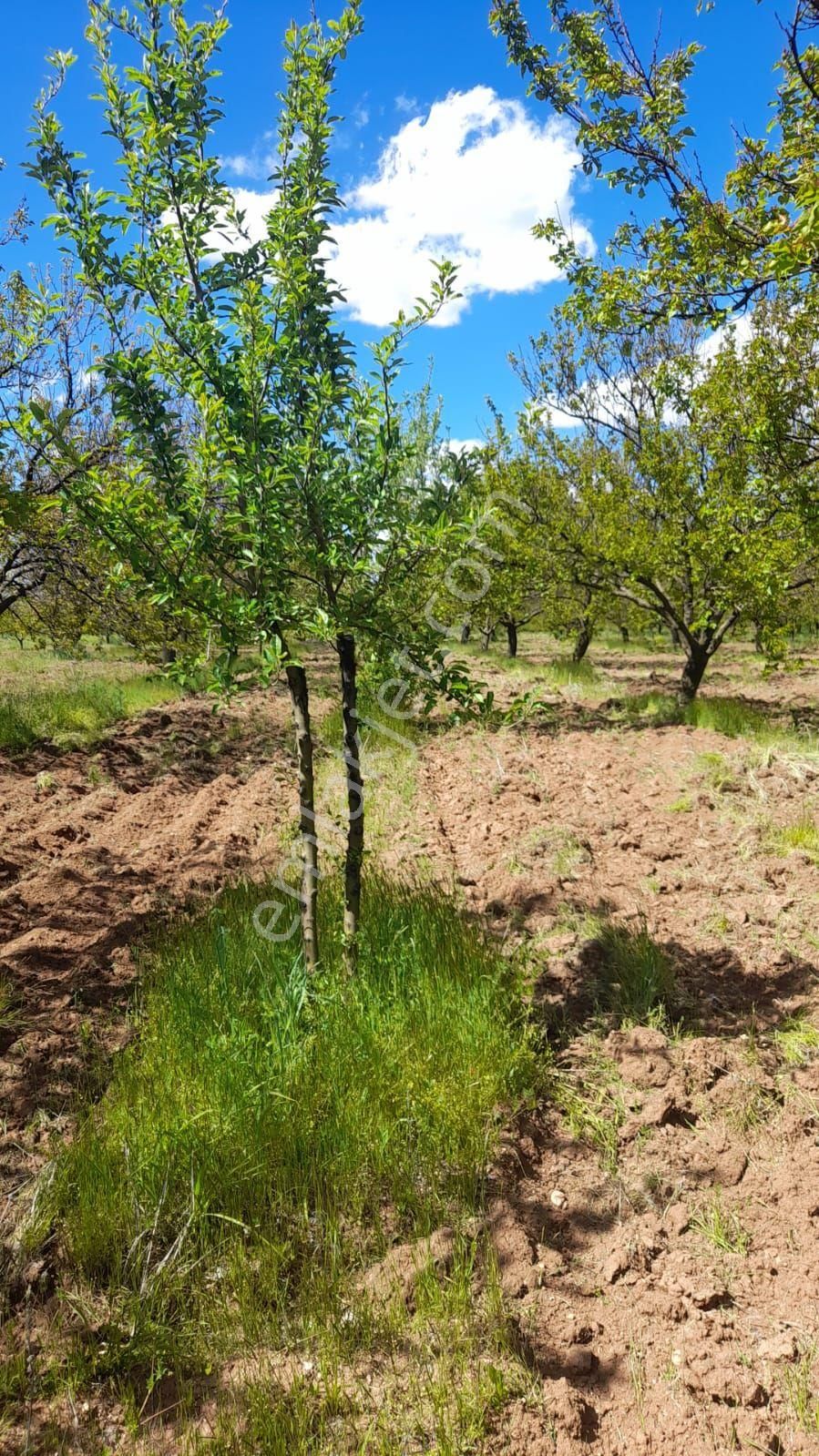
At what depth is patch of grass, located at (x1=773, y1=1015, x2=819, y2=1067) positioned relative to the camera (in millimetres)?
3309

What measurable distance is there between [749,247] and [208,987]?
572 cm

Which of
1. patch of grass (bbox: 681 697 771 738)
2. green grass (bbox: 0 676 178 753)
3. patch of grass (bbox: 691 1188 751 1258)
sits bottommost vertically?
patch of grass (bbox: 691 1188 751 1258)

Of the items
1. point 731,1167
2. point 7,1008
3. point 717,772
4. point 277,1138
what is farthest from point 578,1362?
point 717,772

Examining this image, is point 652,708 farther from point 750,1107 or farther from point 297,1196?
point 297,1196

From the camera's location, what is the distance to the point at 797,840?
5363 mm

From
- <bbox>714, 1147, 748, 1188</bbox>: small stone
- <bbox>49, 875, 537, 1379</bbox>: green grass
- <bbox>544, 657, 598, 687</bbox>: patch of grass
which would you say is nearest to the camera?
<bbox>49, 875, 537, 1379</bbox>: green grass

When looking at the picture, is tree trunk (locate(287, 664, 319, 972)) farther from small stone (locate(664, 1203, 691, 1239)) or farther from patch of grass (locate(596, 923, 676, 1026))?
small stone (locate(664, 1203, 691, 1239))

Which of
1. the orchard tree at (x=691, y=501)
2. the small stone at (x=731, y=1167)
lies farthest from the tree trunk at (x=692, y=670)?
the small stone at (x=731, y=1167)

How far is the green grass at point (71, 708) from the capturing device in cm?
861

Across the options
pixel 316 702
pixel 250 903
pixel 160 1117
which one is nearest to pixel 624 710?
pixel 316 702

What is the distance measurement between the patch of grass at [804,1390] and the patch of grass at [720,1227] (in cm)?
37

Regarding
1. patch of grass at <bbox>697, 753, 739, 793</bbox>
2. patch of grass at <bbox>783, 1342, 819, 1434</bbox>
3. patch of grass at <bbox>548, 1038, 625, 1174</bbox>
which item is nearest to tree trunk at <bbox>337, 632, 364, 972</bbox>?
patch of grass at <bbox>548, 1038, 625, 1174</bbox>

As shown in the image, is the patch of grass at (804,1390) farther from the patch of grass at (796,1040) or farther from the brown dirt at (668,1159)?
the patch of grass at (796,1040)

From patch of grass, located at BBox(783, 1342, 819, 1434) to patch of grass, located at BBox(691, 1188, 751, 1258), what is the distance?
1.23 feet
